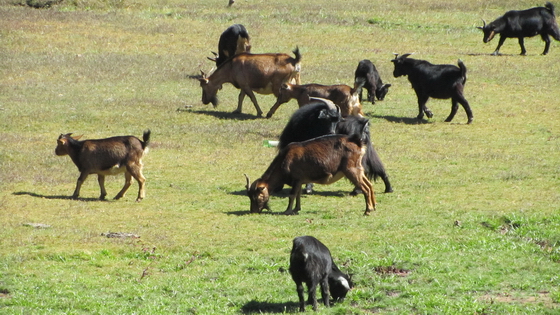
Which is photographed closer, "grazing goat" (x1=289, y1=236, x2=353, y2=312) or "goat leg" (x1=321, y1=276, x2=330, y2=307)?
"grazing goat" (x1=289, y1=236, x2=353, y2=312)

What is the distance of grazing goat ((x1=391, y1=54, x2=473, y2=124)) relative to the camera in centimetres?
2036

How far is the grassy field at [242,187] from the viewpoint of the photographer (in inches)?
364

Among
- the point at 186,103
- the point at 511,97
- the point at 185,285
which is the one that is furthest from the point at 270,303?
the point at 511,97

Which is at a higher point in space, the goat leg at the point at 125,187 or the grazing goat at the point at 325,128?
the grazing goat at the point at 325,128

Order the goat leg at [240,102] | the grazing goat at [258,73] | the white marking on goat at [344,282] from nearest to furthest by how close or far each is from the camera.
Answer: the white marking on goat at [344,282] → the grazing goat at [258,73] → the goat leg at [240,102]

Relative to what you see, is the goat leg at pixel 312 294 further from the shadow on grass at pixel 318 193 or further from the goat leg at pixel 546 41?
the goat leg at pixel 546 41

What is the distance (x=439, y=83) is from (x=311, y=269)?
1331 centimetres

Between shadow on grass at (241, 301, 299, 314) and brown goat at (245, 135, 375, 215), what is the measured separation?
150 inches

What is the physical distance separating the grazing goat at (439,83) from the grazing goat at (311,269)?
12.5 metres

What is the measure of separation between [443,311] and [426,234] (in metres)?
2.88

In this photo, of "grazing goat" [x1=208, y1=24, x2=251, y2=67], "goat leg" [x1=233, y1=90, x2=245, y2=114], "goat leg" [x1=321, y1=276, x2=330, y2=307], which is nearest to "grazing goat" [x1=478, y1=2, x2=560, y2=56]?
"grazing goat" [x1=208, y1=24, x2=251, y2=67]

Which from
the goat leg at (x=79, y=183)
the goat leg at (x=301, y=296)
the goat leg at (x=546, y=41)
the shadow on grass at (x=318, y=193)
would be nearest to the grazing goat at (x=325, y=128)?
the shadow on grass at (x=318, y=193)

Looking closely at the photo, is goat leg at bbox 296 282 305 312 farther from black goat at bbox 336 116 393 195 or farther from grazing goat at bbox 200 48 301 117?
grazing goat at bbox 200 48 301 117

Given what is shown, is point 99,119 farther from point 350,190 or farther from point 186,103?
point 350,190
